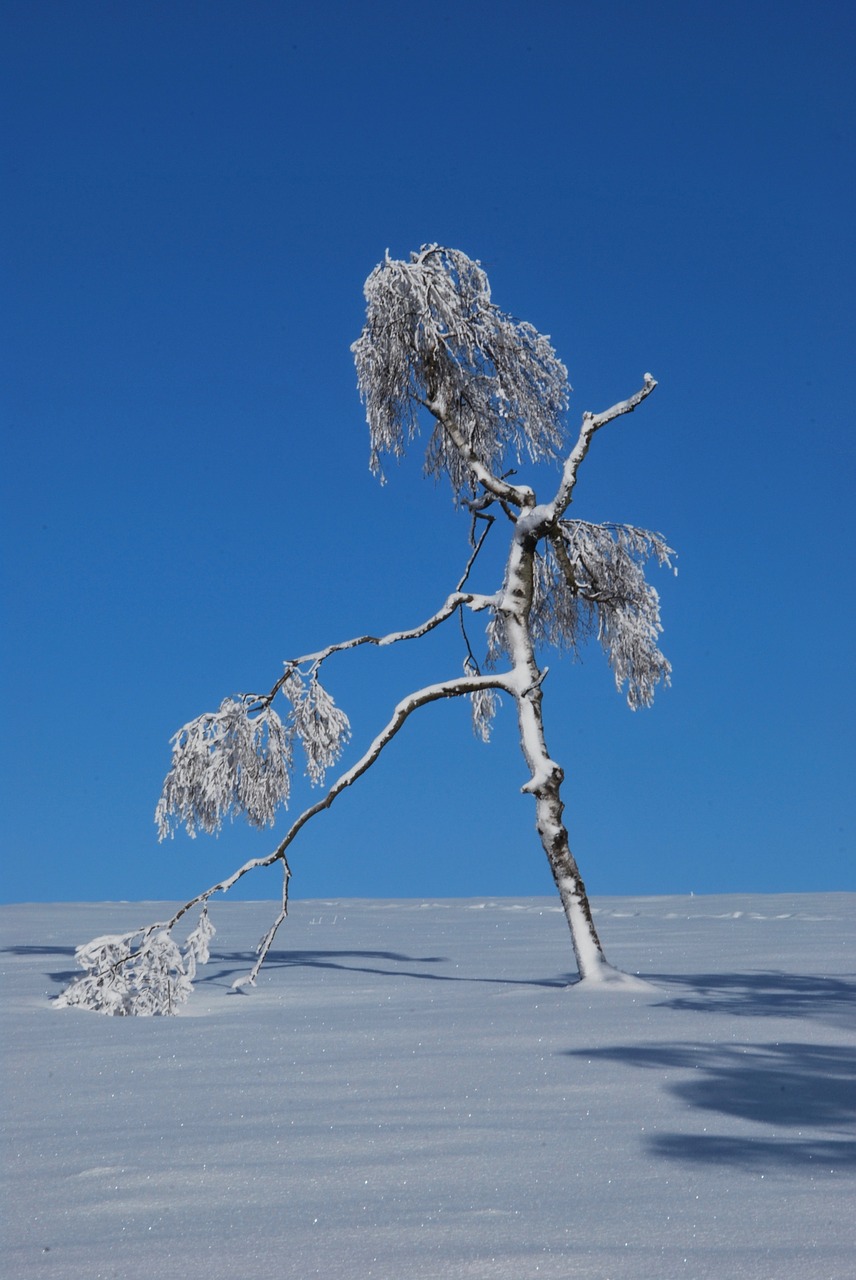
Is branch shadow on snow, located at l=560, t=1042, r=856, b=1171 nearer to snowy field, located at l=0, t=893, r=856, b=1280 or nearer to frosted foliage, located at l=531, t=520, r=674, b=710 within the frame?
snowy field, located at l=0, t=893, r=856, b=1280

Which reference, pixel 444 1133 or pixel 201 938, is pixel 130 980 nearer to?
pixel 201 938

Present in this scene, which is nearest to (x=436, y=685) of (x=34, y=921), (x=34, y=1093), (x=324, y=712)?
(x=324, y=712)

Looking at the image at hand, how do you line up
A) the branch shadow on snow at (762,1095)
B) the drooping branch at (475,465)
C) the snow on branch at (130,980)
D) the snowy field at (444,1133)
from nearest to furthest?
the snowy field at (444,1133), the branch shadow on snow at (762,1095), the snow on branch at (130,980), the drooping branch at (475,465)

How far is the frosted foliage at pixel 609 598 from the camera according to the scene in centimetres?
925

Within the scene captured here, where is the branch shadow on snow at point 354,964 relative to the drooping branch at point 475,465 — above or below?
below

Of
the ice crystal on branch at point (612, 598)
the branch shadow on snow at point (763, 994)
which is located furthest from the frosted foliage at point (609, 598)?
the branch shadow on snow at point (763, 994)

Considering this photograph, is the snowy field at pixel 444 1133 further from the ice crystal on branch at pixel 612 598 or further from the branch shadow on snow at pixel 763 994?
the ice crystal on branch at pixel 612 598

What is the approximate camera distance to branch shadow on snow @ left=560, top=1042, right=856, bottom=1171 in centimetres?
304

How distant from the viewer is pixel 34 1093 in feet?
14.1

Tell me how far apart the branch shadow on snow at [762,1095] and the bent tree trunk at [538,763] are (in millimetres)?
2585

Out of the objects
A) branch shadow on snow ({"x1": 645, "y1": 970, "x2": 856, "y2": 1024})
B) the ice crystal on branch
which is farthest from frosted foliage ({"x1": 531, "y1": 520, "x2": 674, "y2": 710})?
branch shadow on snow ({"x1": 645, "y1": 970, "x2": 856, "y2": 1024})

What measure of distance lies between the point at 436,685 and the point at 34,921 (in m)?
9.25

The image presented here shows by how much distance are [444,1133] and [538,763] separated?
4666mm

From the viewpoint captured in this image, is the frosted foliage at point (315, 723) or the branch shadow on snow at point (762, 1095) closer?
the branch shadow on snow at point (762, 1095)
